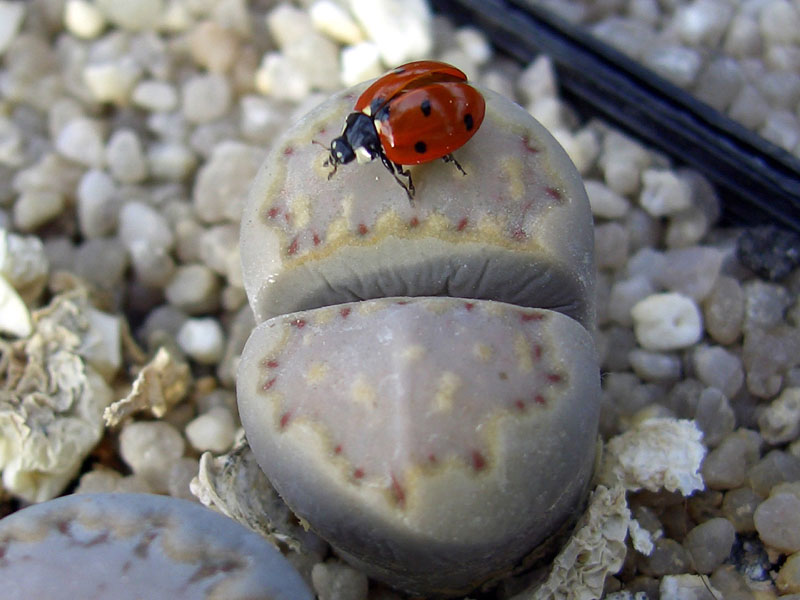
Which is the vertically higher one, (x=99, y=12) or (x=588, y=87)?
(x=99, y=12)

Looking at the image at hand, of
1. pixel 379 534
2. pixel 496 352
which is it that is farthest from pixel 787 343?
pixel 379 534

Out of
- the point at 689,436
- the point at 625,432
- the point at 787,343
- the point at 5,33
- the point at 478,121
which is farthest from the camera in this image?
the point at 5,33

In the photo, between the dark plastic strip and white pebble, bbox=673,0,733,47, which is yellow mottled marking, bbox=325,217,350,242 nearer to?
the dark plastic strip

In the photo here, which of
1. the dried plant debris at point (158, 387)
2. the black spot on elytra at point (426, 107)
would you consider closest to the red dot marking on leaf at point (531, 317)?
the black spot on elytra at point (426, 107)

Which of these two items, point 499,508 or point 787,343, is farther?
point 787,343

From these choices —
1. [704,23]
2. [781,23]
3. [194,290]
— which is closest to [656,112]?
[704,23]

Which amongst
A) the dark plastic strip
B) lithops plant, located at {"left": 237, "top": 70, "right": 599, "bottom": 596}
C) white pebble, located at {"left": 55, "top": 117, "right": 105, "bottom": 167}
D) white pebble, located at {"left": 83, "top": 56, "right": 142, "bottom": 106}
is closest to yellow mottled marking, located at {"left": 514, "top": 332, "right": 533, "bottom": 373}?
lithops plant, located at {"left": 237, "top": 70, "right": 599, "bottom": 596}

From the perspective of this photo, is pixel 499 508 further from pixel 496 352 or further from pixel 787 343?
pixel 787 343
